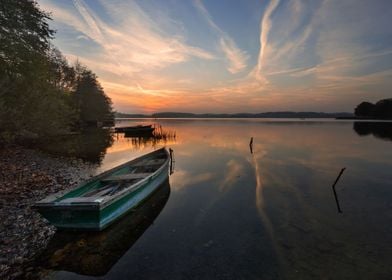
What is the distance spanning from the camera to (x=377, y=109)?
421 ft

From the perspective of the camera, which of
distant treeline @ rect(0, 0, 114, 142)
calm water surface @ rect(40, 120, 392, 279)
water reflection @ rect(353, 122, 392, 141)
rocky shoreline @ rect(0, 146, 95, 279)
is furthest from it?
water reflection @ rect(353, 122, 392, 141)

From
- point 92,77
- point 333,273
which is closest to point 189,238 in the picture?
point 333,273

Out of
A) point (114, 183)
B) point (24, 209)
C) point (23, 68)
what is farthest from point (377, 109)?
point (24, 209)

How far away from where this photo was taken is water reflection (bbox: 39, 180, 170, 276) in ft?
19.2

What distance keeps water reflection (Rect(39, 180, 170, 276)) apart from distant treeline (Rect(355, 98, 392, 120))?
160584 millimetres

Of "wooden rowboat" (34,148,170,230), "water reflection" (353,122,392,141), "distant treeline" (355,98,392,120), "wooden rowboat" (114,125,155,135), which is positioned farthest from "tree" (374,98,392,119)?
"wooden rowboat" (34,148,170,230)

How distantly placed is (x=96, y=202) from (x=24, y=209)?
4325 mm

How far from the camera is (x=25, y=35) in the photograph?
A: 18266 millimetres

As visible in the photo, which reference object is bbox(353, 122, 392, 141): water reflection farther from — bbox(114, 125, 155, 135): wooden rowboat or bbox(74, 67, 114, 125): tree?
bbox(74, 67, 114, 125): tree

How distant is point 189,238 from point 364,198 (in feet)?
34.1

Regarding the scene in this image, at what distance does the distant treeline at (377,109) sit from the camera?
12243 centimetres

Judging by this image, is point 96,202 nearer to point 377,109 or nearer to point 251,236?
point 251,236

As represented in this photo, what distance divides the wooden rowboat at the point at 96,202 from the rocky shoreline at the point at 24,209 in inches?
31.8

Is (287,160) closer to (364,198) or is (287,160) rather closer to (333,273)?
(364,198)
